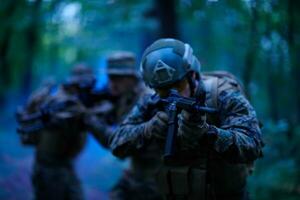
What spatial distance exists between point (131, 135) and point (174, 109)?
683 millimetres

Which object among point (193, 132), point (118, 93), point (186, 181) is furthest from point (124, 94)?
point (193, 132)

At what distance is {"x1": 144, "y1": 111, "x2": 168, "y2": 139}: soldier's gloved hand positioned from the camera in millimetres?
3738

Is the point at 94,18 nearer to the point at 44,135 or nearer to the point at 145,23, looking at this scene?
the point at 145,23

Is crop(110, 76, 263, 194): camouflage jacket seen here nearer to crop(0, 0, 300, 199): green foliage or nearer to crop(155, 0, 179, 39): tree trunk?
crop(0, 0, 300, 199): green foliage

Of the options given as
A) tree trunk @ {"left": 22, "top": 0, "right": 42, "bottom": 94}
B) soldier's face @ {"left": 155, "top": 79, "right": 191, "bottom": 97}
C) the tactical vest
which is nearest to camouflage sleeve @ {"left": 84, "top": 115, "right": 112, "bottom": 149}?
the tactical vest

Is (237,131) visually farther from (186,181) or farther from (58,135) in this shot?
(58,135)

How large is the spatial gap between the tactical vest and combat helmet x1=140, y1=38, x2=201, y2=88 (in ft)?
0.82

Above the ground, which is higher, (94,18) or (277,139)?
(94,18)

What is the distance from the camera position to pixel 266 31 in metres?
7.11

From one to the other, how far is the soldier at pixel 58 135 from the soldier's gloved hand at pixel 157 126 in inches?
98.3

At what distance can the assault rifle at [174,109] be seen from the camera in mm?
3090

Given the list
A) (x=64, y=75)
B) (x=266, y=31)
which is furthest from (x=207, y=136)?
(x=64, y=75)

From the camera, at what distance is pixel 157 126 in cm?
376

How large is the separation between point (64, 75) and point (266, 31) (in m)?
13.7
